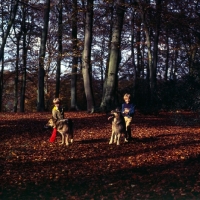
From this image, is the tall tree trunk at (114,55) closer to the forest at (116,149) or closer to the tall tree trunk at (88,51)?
the forest at (116,149)

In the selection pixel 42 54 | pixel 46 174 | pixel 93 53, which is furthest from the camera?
pixel 93 53

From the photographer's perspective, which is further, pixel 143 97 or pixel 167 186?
pixel 143 97

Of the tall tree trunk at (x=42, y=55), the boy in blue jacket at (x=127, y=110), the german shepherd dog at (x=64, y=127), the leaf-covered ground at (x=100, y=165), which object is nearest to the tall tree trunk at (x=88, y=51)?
the tall tree trunk at (x=42, y=55)

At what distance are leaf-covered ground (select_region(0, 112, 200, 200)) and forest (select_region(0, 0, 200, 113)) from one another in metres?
1.60

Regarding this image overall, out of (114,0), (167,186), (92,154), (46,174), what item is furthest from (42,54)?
(167,186)

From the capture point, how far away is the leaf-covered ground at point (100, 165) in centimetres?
759

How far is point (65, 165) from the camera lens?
33.2ft

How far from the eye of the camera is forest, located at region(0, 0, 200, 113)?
63.8 ft

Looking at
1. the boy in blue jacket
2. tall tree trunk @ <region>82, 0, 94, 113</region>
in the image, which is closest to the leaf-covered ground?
the boy in blue jacket

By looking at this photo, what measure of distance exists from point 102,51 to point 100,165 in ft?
108

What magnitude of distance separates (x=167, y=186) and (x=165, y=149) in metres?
4.28

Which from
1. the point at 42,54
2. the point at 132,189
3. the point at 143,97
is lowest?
the point at 132,189

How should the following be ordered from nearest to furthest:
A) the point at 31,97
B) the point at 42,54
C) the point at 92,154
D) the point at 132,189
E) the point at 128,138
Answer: the point at 132,189 → the point at 92,154 → the point at 128,138 → the point at 42,54 → the point at 31,97

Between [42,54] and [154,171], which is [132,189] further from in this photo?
[42,54]
